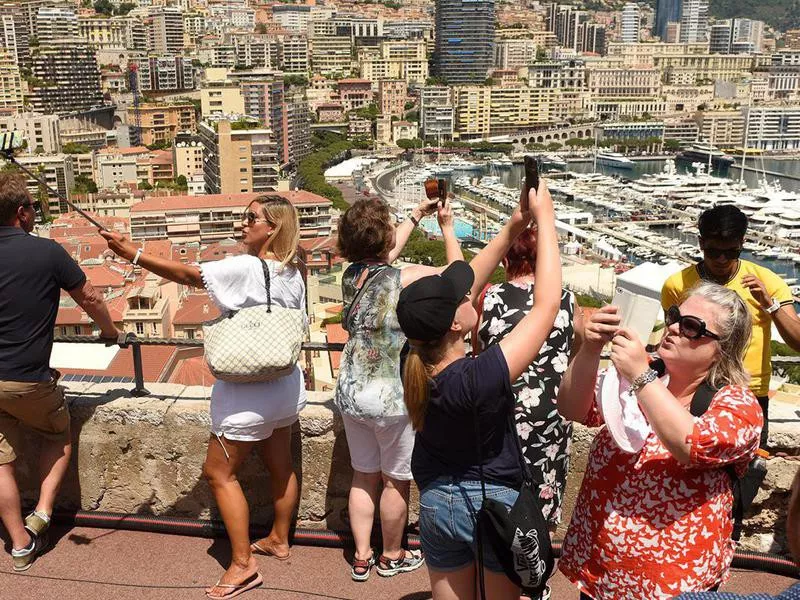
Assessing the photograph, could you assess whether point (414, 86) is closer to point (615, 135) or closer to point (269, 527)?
point (615, 135)

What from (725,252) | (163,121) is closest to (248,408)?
(725,252)

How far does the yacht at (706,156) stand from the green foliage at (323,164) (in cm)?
2199

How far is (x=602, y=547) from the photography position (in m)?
1.26

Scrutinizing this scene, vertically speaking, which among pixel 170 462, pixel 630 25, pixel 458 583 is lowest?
pixel 170 462

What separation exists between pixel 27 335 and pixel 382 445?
72 centimetres

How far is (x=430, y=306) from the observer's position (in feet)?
3.92

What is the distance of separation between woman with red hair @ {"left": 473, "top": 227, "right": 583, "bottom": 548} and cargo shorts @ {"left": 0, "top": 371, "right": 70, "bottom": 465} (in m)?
0.86

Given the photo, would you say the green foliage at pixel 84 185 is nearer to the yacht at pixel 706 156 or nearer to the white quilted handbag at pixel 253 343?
the white quilted handbag at pixel 253 343

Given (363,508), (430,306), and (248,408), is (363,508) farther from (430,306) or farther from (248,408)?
(430,306)

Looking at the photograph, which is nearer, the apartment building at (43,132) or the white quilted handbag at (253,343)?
→ the white quilted handbag at (253,343)

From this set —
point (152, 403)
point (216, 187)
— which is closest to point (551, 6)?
point (216, 187)

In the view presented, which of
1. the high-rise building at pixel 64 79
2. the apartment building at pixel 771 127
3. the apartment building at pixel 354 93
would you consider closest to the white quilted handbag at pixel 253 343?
the high-rise building at pixel 64 79

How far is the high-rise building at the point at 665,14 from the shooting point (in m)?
103

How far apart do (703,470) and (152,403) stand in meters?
1.23
